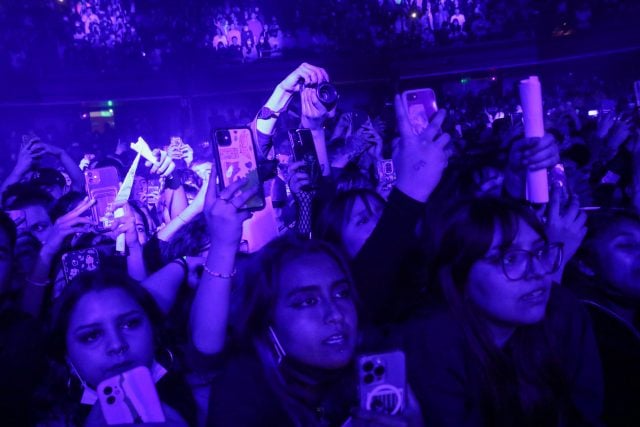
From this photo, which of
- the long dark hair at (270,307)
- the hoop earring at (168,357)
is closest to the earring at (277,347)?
the long dark hair at (270,307)

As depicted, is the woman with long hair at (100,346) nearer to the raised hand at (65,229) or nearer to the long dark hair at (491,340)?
the raised hand at (65,229)

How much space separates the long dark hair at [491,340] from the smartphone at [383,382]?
0.67 metres

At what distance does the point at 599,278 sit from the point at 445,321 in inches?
43.6

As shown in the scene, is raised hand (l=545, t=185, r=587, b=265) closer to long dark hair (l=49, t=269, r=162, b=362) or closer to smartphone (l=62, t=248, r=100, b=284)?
long dark hair (l=49, t=269, r=162, b=362)

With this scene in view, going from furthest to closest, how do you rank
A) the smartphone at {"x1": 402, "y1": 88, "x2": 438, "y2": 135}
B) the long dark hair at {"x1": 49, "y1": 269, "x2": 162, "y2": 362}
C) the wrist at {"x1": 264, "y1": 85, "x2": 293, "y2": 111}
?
the wrist at {"x1": 264, "y1": 85, "x2": 293, "y2": 111}, the smartphone at {"x1": 402, "y1": 88, "x2": 438, "y2": 135}, the long dark hair at {"x1": 49, "y1": 269, "x2": 162, "y2": 362}

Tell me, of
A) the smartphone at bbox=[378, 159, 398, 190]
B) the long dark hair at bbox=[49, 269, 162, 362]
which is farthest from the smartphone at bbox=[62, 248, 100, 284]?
the smartphone at bbox=[378, 159, 398, 190]

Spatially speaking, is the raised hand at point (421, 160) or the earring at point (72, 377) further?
the earring at point (72, 377)

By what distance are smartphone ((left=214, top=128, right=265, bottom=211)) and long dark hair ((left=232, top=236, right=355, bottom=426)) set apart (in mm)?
211

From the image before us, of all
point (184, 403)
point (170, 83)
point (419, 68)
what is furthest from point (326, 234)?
point (419, 68)

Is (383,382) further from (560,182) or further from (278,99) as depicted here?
(278,99)

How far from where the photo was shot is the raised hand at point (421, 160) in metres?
1.70

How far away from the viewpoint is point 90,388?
1.82 m

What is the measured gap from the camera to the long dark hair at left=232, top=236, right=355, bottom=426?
1552mm

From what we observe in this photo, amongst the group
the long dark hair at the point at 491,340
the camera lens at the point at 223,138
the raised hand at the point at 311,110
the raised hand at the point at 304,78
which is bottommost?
the long dark hair at the point at 491,340
